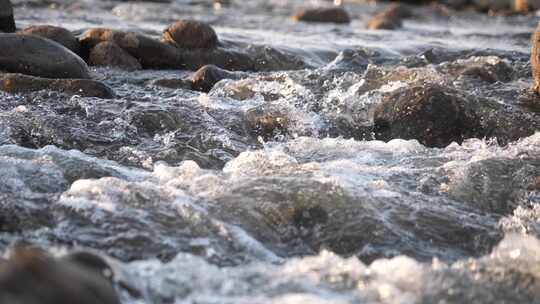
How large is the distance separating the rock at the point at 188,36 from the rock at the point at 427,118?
3219 millimetres

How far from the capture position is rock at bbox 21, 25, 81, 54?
25.7ft

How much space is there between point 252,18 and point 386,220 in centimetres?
1073

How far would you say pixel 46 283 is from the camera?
8.16 ft

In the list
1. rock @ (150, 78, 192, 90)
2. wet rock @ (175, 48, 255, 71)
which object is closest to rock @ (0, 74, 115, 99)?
rock @ (150, 78, 192, 90)

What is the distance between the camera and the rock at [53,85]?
19.9 ft

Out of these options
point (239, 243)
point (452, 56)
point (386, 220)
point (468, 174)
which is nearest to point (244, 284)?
point (239, 243)

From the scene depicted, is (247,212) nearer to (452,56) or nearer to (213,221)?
(213,221)

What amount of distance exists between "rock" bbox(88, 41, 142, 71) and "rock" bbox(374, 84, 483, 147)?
291 centimetres

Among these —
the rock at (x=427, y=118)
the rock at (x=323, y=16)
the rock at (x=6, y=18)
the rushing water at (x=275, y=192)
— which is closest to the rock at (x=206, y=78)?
the rushing water at (x=275, y=192)

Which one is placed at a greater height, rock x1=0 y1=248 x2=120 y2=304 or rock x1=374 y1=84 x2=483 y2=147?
rock x1=0 y1=248 x2=120 y2=304

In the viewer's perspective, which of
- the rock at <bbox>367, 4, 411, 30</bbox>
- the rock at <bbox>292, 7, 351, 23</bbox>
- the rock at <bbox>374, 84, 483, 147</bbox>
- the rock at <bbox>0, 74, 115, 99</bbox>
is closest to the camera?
the rock at <bbox>374, 84, 483, 147</bbox>

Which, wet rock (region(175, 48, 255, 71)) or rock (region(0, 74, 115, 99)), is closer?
rock (region(0, 74, 115, 99))

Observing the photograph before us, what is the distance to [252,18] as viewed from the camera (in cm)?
1430

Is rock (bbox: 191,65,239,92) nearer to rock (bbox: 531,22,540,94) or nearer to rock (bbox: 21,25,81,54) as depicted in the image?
rock (bbox: 21,25,81,54)
